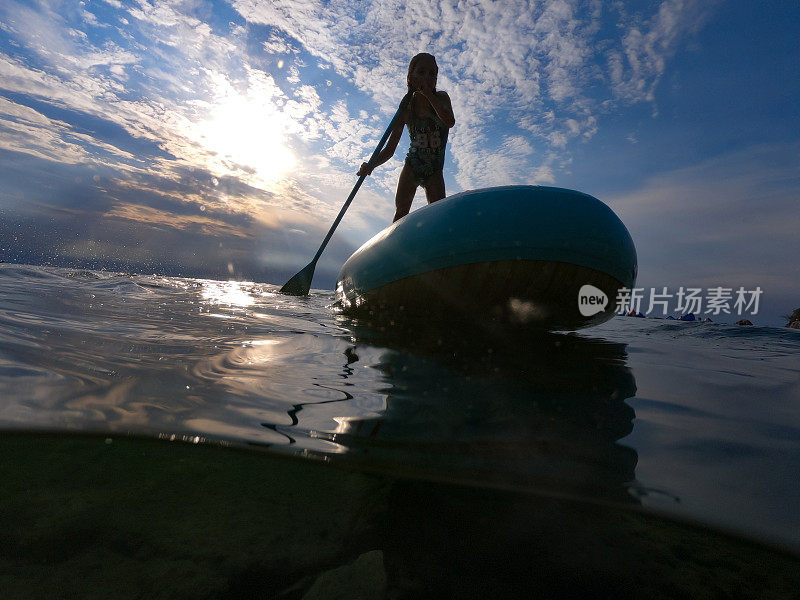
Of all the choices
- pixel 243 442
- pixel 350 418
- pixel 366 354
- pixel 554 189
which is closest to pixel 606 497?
pixel 350 418

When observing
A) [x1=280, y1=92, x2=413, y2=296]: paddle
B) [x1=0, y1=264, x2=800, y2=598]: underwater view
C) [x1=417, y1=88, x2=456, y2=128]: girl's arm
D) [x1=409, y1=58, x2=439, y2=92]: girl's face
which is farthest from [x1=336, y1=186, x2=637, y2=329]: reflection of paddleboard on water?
[x1=280, y1=92, x2=413, y2=296]: paddle

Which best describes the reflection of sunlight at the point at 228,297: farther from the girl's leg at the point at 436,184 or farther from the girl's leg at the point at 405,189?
the girl's leg at the point at 436,184

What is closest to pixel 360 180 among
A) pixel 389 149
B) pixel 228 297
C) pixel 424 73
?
pixel 389 149

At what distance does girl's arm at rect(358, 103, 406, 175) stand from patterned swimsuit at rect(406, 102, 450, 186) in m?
0.27

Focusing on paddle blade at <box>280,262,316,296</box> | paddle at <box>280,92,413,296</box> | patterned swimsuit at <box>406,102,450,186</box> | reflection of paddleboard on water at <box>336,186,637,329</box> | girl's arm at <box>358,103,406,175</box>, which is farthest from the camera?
paddle blade at <box>280,262,316,296</box>

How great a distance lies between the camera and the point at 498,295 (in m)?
2.51

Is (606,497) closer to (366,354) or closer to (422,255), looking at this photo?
(366,354)

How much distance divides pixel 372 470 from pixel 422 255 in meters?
1.96

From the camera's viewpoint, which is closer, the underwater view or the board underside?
the underwater view

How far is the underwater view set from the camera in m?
0.56

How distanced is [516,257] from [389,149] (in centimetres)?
353

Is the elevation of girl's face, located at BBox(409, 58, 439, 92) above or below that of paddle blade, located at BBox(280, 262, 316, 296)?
above

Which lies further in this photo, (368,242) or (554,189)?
(368,242)

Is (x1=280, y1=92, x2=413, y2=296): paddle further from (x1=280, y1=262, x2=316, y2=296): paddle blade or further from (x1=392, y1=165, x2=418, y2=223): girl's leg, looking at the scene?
(x1=392, y1=165, x2=418, y2=223): girl's leg
